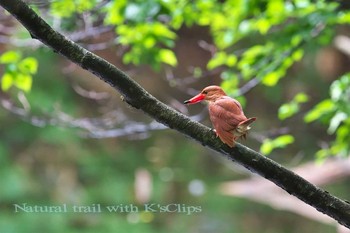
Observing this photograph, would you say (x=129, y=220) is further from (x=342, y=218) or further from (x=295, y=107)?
(x=342, y=218)

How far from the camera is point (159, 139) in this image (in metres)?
3.00

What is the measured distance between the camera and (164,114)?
674 millimetres

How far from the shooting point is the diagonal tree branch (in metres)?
0.59

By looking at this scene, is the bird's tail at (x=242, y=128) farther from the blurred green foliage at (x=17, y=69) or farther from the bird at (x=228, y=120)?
the blurred green foliage at (x=17, y=69)

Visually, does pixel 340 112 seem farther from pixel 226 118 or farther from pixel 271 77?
pixel 226 118

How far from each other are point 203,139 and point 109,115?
1.43 m

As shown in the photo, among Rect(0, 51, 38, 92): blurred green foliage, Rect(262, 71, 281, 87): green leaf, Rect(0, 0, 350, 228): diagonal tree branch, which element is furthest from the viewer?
Rect(262, 71, 281, 87): green leaf

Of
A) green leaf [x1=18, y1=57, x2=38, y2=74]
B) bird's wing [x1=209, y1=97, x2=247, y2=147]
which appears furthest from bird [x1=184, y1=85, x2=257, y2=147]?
green leaf [x1=18, y1=57, x2=38, y2=74]

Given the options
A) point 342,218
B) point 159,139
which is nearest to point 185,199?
point 159,139

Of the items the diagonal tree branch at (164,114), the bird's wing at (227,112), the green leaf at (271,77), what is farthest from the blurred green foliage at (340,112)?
the bird's wing at (227,112)

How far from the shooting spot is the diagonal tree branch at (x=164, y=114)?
0.59m

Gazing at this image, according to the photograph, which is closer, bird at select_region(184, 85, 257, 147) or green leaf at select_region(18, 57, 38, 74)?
bird at select_region(184, 85, 257, 147)

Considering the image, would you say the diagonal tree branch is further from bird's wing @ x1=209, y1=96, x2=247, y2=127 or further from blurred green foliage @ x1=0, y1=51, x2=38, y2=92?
blurred green foliage @ x1=0, y1=51, x2=38, y2=92

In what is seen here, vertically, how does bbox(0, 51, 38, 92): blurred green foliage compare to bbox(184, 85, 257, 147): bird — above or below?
above
